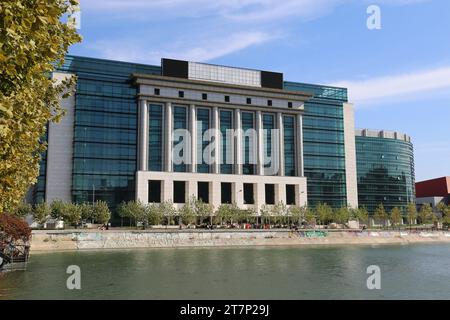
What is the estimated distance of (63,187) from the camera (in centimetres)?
12362

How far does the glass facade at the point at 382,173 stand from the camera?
184 metres

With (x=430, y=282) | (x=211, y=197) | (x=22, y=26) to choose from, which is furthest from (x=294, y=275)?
(x=211, y=197)

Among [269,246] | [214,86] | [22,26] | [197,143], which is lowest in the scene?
[269,246]

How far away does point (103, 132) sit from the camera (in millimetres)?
128000

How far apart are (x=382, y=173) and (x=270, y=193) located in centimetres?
6712

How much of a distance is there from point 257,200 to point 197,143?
82.6 ft

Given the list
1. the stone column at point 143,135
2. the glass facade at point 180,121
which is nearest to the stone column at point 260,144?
the glass facade at point 180,121

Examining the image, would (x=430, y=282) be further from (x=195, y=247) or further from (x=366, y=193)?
(x=366, y=193)

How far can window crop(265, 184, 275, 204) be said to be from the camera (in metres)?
142

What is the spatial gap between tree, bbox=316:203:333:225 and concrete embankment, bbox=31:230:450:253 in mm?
15697

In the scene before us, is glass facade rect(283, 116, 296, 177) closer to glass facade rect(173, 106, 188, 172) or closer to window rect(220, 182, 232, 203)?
window rect(220, 182, 232, 203)

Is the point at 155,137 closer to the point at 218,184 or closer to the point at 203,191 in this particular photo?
the point at 203,191

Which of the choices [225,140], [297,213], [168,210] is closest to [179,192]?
[168,210]

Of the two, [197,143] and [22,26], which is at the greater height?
[197,143]
